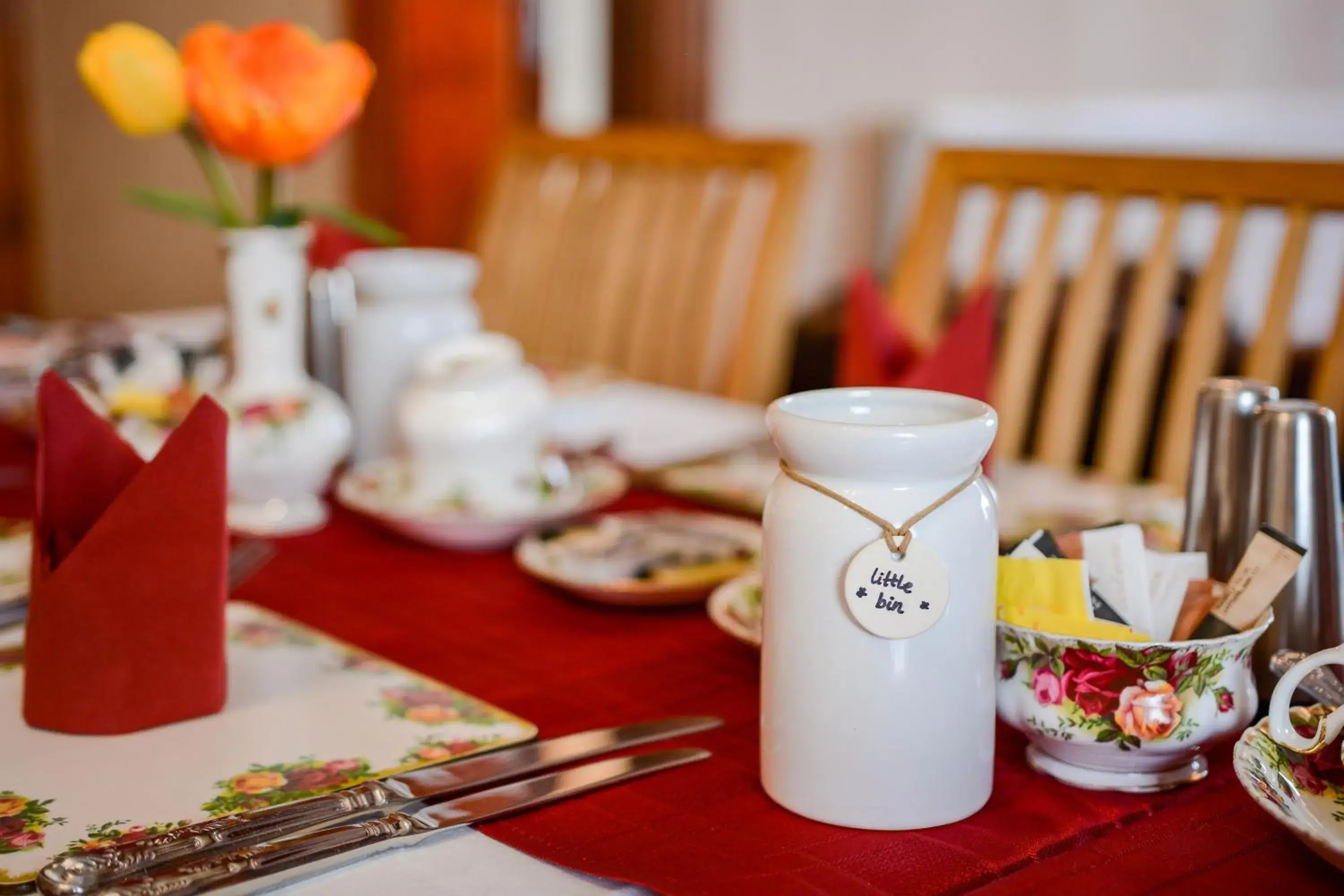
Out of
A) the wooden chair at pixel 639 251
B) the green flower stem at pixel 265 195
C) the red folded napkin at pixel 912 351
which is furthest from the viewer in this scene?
the wooden chair at pixel 639 251

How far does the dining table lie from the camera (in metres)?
0.54

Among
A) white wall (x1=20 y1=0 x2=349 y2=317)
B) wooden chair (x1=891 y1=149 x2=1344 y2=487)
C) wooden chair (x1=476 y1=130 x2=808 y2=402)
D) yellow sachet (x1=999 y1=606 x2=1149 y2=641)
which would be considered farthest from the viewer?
white wall (x1=20 y1=0 x2=349 y2=317)

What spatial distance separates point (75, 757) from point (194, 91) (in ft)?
1.63

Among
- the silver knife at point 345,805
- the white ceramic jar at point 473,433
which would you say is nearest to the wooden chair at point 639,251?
the white ceramic jar at point 473,433

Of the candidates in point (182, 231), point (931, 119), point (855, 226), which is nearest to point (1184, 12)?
point (931, 119)

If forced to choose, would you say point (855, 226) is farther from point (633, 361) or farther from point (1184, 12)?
point (633, 361)

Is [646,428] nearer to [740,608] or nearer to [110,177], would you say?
[740,608]

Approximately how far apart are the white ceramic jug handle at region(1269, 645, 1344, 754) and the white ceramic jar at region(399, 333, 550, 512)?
0.56 m

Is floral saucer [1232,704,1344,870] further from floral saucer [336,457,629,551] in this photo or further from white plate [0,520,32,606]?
white plate [0,520,32,606]

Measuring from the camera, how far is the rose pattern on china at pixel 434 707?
70 centimetres

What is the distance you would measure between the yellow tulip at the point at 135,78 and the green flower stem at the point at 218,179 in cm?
4

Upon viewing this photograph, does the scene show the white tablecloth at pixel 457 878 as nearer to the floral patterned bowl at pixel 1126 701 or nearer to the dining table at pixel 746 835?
the dining table at pixel 746 835

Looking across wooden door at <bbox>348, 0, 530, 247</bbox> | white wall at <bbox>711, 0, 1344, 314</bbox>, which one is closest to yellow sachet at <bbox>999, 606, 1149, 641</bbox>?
wooden door at <bbox>348, 0, 530, 247</bbox>

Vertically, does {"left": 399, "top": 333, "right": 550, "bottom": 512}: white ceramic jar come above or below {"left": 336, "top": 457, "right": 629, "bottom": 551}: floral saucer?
above
